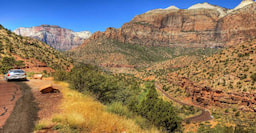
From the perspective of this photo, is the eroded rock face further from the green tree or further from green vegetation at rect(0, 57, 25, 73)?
the green tree

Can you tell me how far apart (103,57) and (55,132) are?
118 metres

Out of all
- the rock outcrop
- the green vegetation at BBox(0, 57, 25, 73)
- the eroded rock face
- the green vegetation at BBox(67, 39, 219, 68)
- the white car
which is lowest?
the rock outcrop

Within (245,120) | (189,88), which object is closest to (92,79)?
(245,120)

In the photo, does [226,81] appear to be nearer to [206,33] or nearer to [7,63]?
[7,63]

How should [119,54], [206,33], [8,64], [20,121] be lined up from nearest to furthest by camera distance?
1. [20,121]
2. [8,64]
3. [119,54]
4. [206,33]

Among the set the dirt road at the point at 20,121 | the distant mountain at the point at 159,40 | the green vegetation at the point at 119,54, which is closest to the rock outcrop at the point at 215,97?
the dirt road at the point at 20,121

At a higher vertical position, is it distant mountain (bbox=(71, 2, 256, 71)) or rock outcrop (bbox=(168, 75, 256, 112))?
distant mountain (bbox=(71, 2, 256, 71))

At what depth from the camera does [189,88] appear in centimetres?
4931

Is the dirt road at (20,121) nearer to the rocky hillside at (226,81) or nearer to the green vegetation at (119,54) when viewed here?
the rocky hillside at (226,81)

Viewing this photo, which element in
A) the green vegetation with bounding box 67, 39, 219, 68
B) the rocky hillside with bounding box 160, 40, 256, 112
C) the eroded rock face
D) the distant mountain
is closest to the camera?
the rocky hillside with bounding box 160, 40, 256, 112

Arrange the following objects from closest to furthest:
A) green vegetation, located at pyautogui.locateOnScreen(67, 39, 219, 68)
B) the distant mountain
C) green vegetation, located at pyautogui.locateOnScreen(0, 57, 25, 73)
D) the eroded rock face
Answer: green vegetation, located at pyautogui.locateOnScreen(0, 57, 25, 73) → green vegetation, located at pyautogui.locateOnScreen(67, 39, 219, 68) → the distant mountain → the eroded rock face

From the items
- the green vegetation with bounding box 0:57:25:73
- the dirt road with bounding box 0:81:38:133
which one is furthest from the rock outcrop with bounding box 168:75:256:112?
the green vegetation with bounding box 0:57:25:73

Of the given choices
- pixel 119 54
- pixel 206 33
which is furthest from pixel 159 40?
pixel 119 54

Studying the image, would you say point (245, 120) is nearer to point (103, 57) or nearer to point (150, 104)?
point (150, 104)
